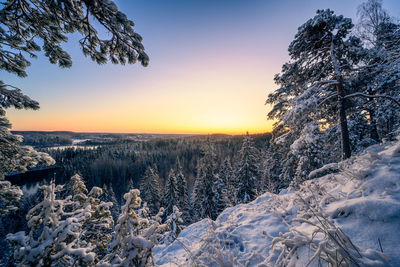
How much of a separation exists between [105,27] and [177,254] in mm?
5290

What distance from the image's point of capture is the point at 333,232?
1.64 meters

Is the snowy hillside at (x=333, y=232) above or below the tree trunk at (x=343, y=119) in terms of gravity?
below

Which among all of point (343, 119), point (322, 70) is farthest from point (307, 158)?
point (322, 70)

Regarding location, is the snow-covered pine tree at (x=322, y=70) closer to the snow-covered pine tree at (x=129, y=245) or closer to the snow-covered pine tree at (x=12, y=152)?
the snow-covered pine tree at (x=129, y=245)

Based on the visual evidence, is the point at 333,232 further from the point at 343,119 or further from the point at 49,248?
the point at 343,119

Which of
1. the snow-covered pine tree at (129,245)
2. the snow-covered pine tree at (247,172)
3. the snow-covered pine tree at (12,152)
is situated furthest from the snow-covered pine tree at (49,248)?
the snow-covered pine tree at (247,172)

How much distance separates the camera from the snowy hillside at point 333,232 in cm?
158

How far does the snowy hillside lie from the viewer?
5.18ft

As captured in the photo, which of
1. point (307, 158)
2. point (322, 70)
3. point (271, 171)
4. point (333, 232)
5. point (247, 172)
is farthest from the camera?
point (271, 171)

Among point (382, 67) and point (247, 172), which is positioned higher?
point (382, 67)

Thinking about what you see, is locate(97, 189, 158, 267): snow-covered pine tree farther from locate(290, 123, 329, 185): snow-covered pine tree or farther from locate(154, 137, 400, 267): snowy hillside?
locate(290, 123, 329, 185): snow-covered pine tree

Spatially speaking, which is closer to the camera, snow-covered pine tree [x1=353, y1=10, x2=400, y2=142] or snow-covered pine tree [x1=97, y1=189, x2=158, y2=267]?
snow-covered pine tree [x1=97, y1=189, x2=158, y2=267]

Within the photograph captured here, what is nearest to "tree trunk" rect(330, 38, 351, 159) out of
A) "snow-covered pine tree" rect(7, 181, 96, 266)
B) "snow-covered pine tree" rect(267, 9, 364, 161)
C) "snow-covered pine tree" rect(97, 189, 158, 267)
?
"snow-covered pine tree" rect(267, 9, 364, 161)

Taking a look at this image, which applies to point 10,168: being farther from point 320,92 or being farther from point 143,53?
point 320,92
